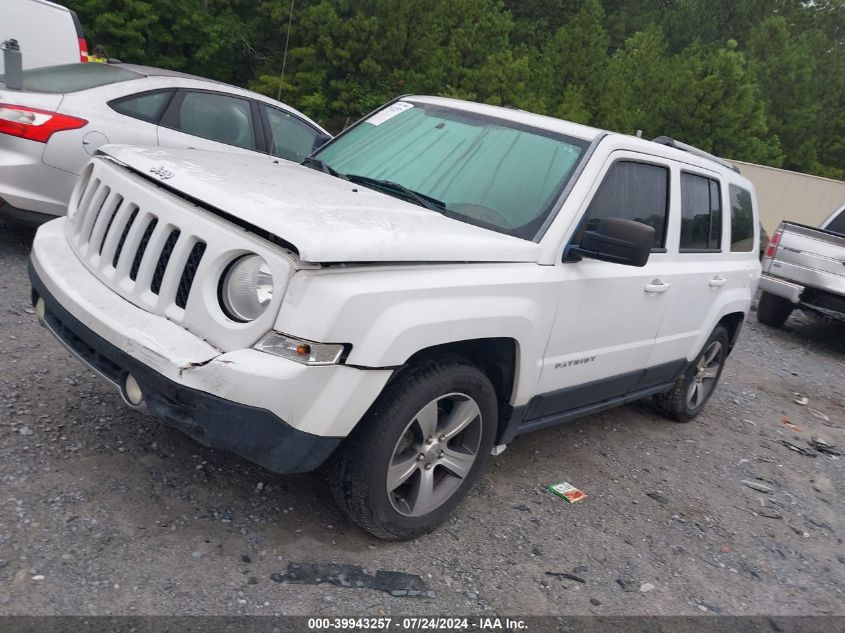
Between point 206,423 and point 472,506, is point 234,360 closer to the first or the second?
point 206,423

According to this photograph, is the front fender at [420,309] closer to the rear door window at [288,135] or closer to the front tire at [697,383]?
the front tire at [697,383]

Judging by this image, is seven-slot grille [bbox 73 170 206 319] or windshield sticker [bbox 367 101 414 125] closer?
seven-slot grille [bbox 73 170 206 319]

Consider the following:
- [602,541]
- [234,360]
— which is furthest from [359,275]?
[602,541]

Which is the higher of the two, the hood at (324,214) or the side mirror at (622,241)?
the side mirror at (622,241)

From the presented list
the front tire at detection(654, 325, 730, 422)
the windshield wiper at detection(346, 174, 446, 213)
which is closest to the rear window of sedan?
the windshield wiper at detection(346, 174, 446, 213)

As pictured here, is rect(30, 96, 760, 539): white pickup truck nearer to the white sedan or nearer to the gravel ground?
the gravel ground

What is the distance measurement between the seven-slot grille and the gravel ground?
0.89 m

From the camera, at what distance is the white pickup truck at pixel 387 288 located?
274cm

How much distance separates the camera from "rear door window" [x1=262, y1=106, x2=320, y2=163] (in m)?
6.98

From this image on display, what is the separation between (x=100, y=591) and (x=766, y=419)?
17.6 feet

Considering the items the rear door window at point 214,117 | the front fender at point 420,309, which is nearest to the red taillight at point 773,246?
the rear door window at point 214,117

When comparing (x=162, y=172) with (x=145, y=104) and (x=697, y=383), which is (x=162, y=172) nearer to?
(x=145, y=104)

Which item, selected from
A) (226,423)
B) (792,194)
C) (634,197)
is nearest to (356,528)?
(226,423)

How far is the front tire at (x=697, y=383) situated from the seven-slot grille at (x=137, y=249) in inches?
142
